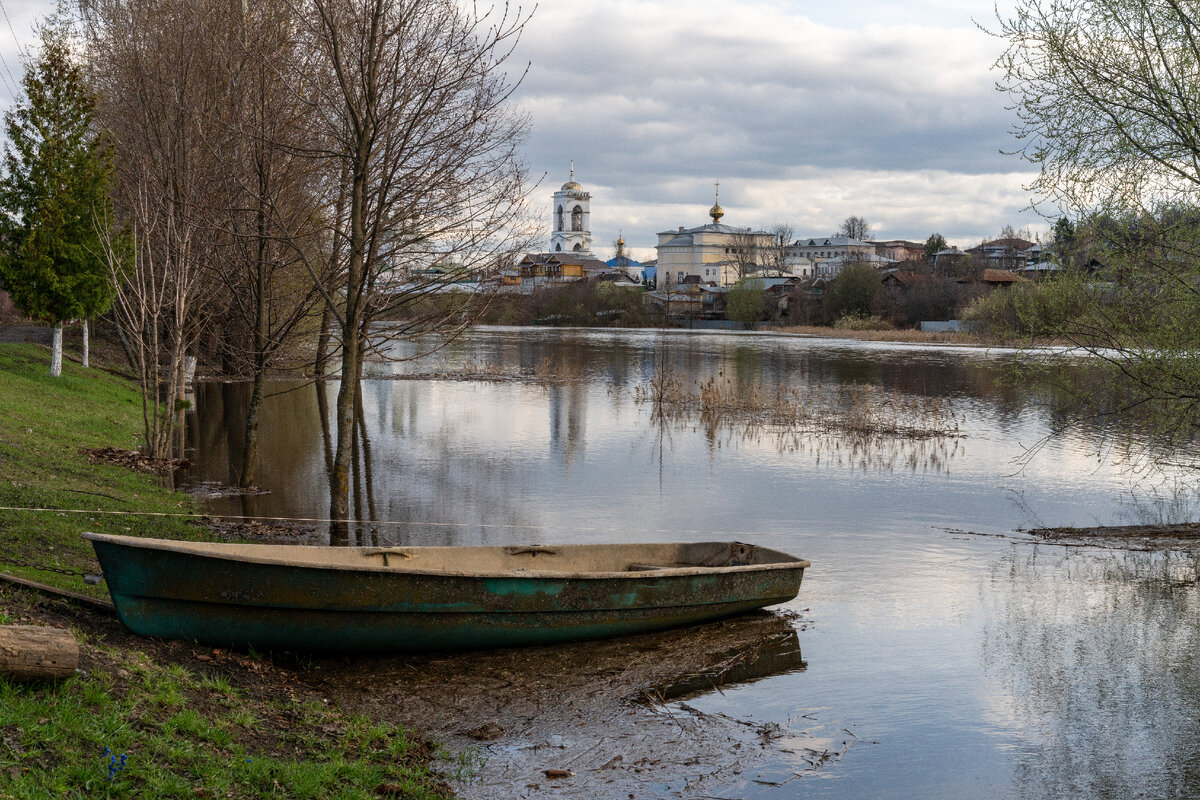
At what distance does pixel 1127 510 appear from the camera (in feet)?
58.3

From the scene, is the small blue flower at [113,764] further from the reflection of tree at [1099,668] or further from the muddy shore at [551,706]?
the reflection of tree at [1099,668]

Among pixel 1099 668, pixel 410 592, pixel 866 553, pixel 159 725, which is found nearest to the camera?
pixel 159 725

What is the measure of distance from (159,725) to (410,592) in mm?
2909

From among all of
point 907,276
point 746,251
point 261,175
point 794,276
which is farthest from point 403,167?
point 746,251

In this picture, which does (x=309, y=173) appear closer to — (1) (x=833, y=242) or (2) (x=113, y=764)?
(2) (x=113, y=764)

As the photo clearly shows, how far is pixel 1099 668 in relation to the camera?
32.6 feet

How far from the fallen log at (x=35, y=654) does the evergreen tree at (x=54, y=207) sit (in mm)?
18966

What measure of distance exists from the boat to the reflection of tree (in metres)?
2.70

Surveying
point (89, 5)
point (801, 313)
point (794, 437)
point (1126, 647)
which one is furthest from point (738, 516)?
point (801, 313)

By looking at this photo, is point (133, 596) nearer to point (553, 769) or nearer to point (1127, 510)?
point (553, 769)

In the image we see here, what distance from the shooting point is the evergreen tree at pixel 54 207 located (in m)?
22.3

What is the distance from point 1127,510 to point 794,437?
9370 millimetres

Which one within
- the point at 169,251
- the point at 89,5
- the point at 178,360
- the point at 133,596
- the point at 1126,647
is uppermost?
the point at 89,5

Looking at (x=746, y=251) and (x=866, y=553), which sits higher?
(x=746, y=251)
